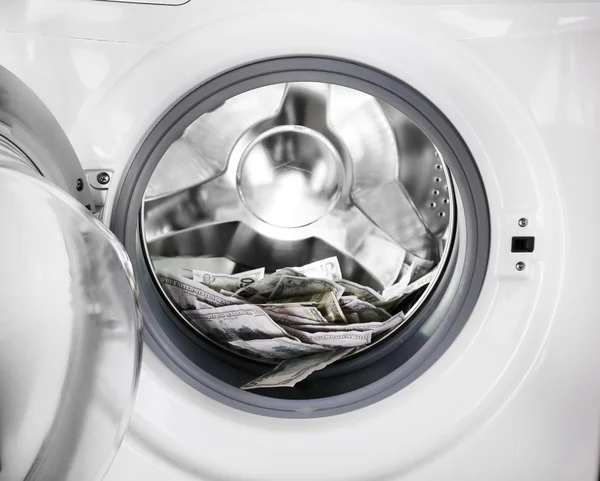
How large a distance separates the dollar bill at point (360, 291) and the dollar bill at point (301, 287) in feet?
0.05

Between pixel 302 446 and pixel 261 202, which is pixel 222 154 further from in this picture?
pixel 302 446

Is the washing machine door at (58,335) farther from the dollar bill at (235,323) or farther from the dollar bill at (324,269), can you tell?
the dollar bill at (324,269)

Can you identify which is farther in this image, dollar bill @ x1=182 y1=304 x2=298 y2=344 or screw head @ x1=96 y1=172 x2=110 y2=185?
dollar bill @ x1=182 y1=304 x2=298 y2=344

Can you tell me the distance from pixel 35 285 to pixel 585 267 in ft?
1.72

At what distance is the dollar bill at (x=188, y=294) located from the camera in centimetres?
75

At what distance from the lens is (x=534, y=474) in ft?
2.24

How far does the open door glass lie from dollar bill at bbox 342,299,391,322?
313mm

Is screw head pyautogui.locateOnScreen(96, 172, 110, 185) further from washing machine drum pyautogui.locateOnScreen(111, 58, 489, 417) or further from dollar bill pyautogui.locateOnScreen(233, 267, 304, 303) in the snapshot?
dollar bill pyautogui.locateOnScreen(233, 267, 304, 303)

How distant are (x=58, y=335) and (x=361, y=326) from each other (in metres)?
0.35

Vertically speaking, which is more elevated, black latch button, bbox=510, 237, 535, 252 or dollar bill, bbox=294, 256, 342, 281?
dollar bill, bbox=294, 256, 342, 281

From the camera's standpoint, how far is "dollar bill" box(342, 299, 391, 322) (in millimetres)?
782

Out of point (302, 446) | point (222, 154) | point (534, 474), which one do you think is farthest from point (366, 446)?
point (222, 154)

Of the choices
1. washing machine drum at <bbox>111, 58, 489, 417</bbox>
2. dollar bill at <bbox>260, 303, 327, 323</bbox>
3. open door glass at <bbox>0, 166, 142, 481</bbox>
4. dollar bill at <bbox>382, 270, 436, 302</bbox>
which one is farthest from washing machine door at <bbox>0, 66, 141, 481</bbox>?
dollar bill at <bbox>382, 270, 436, 302</bbox>

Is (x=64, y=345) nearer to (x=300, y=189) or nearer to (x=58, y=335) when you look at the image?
(x=58, y=335)
